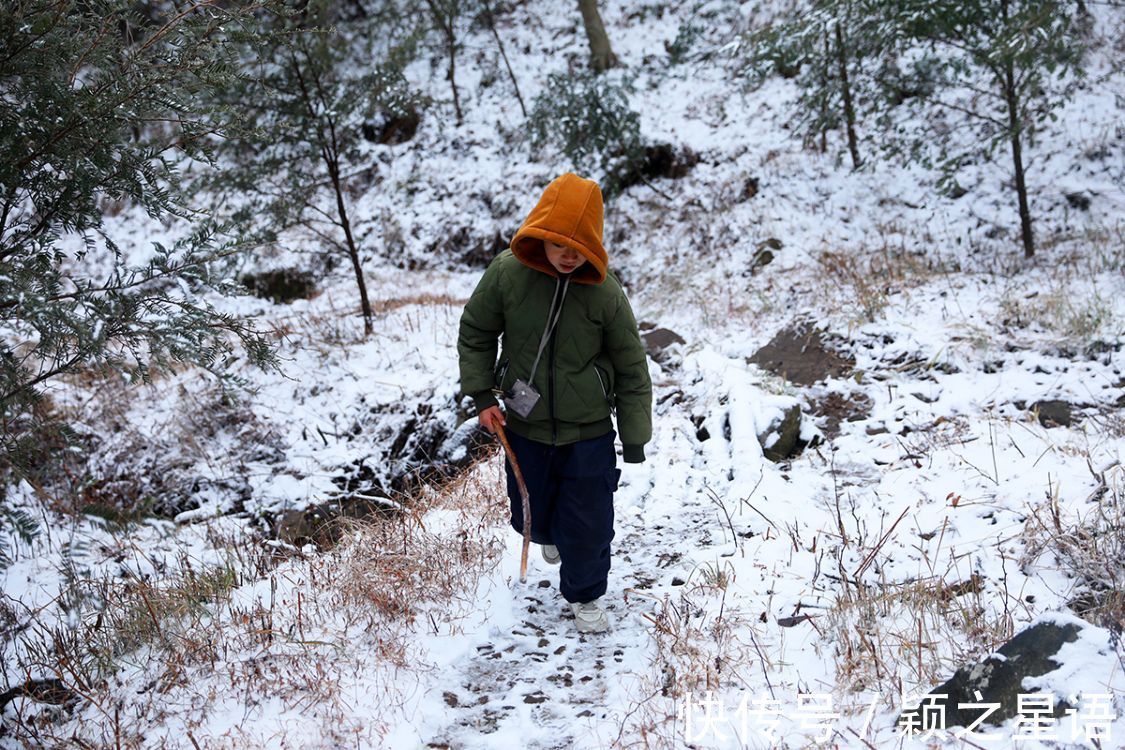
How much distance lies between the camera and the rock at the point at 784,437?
511 cm

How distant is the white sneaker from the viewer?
347 cm

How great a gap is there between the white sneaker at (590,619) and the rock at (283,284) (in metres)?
10.3

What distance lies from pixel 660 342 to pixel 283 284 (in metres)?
7.77

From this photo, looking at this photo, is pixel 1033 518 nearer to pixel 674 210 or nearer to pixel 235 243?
pixel 235 243

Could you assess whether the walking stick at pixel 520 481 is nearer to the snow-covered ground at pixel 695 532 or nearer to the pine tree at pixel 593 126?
the snow-covered ground at pixel 695 532

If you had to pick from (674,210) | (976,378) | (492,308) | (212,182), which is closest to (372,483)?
(212,182)

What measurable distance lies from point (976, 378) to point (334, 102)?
23.2 ft

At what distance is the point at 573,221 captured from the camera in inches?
118

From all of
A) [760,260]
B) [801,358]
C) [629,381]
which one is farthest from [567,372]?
[760,260]

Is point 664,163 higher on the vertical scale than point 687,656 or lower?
higher

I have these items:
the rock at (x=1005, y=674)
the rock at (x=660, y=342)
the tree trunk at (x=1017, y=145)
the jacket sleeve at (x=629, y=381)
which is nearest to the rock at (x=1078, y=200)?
the tree trunk at (x=1017, y=145)

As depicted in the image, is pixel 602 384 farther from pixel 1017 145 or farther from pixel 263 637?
pixel 1017 145

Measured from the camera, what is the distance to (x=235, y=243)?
Result: 11.7ft

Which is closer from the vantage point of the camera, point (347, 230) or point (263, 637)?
point (263, 637)
